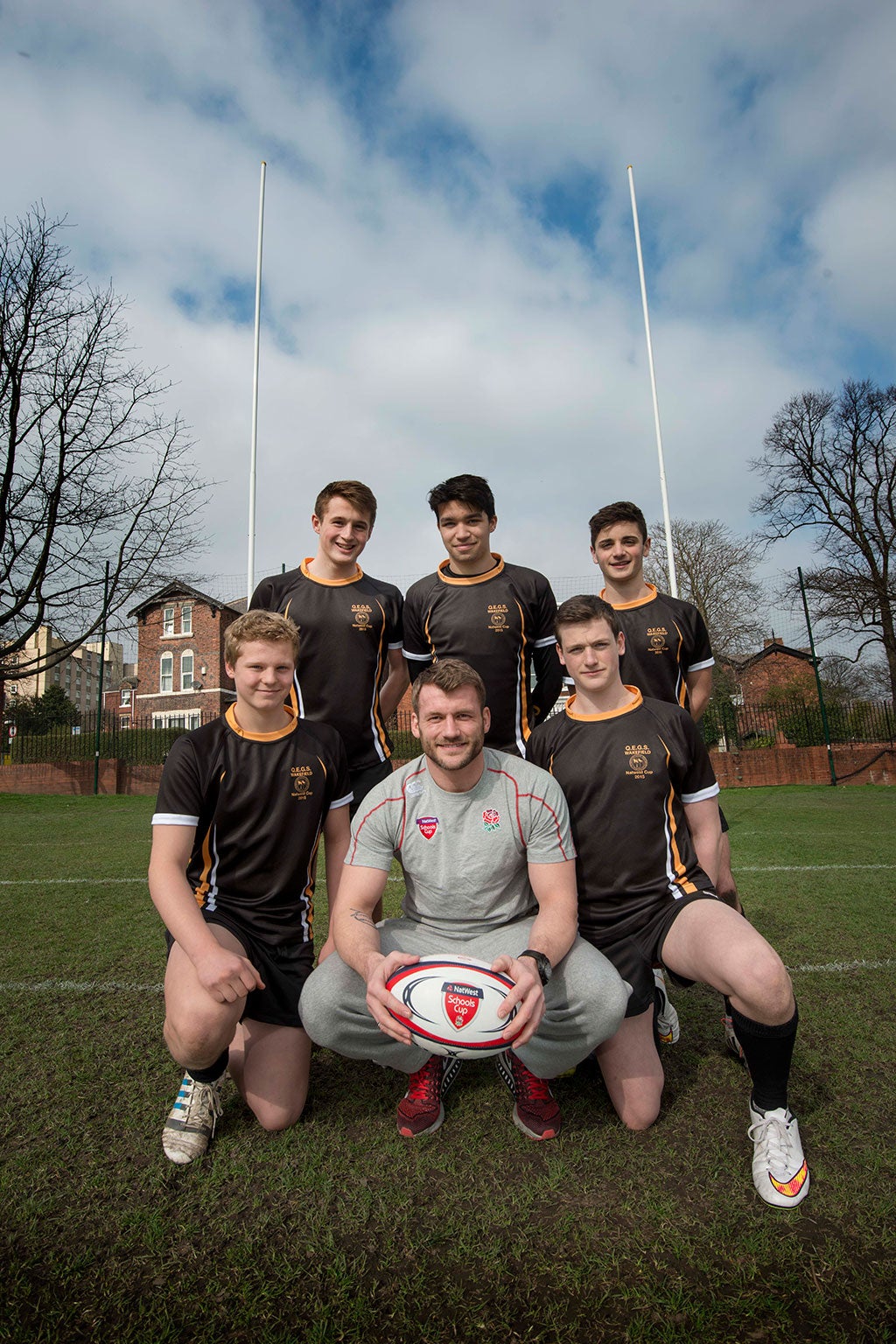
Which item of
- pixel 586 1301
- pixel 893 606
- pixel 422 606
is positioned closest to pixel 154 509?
pixel 422 606

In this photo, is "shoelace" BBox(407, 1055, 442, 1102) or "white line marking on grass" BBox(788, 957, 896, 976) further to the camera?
"white line marking on grass" BBox(788, 957, 896, 976)

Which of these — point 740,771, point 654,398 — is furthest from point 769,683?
point 654,398

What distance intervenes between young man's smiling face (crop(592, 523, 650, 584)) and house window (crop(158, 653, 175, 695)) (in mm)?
28211

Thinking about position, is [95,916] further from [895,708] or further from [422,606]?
[895,708]

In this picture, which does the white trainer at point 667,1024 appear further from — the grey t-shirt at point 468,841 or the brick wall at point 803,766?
the brick wall at point 803,766

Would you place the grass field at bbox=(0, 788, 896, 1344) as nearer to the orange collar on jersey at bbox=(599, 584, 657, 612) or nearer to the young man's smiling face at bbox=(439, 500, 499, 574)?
the orange collar on jersey at bbox=(599, 584, 657, 612)

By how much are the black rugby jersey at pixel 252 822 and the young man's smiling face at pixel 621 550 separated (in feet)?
5.51

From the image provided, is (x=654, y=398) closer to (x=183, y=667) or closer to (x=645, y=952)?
(x=645, y=952)

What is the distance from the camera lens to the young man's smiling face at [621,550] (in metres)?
3.43

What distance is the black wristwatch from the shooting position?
2.09 metres

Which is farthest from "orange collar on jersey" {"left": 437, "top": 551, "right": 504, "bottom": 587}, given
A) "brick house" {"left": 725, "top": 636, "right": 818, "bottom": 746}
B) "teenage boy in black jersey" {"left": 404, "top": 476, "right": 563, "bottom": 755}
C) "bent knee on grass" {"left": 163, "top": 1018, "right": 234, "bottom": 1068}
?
"brick house" {"left": 725, "top": 636, "right": 818, "bottom": 746}

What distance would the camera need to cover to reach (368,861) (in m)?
2.45

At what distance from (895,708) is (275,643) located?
1709 centimetres

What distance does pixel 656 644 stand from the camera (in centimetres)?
345
